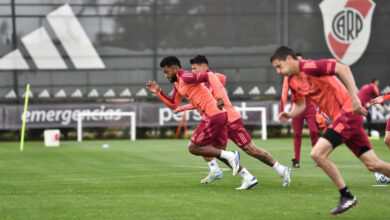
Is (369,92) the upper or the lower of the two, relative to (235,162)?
upper

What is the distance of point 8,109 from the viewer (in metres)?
29.9

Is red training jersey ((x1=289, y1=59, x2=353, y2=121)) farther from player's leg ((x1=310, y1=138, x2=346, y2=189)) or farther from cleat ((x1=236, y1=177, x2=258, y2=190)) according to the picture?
cleat ((x1=236, y1=177, x2=258, y2=190))

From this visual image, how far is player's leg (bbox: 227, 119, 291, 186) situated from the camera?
11766mm

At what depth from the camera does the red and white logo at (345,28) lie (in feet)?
105

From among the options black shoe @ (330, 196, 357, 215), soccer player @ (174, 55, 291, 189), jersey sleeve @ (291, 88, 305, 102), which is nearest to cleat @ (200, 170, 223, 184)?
soccer player @ (174, 55, 291, 189)

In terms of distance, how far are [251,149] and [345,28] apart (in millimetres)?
21148

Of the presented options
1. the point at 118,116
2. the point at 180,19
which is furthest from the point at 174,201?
the point at 180,19

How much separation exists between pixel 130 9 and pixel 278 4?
20.7 feet

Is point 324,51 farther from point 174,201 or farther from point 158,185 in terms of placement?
point 174,201

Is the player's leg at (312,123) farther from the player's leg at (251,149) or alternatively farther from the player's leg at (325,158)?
the player's leg at (325,158)

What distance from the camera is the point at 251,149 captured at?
39.4 feet

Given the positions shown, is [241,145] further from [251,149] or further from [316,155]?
[316,155]

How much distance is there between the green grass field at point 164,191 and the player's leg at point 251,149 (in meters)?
0.25

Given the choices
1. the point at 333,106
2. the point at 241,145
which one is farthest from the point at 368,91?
the point at 333,106
